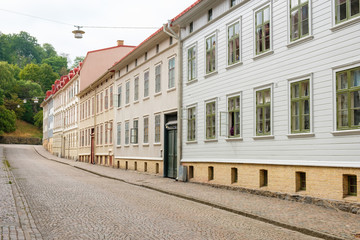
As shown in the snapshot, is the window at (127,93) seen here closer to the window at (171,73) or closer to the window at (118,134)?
the window at (118,134)

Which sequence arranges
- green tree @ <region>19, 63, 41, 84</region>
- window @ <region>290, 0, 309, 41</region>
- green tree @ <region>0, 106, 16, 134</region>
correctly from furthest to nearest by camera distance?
green tree @ <region>19, 63, 41, 84</region> → green tree @ <region>0, 106, 16, 134</region> → window @ <region>290, 0, 309, 41</region>

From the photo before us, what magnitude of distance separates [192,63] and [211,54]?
6.83 feet

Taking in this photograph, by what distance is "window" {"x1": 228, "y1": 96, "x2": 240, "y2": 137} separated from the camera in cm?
1783

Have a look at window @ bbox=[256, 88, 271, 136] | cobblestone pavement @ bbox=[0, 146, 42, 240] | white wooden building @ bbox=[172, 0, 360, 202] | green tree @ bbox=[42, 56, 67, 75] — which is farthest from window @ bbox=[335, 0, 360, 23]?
green tree @ bbox=[42, 56, 67, 75]

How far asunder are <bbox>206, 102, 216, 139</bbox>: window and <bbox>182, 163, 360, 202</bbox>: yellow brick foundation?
4.07 feet

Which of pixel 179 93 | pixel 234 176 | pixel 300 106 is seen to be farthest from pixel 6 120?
pixel 300 106

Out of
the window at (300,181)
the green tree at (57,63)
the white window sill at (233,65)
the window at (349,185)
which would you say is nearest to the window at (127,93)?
the white window sill at (233,65)

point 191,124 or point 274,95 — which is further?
point 191,124

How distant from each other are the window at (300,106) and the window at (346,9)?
2074 mm

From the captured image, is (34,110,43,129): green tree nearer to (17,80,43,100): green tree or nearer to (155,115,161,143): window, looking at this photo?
(17,80,43,100): green tree

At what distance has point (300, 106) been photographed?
1416cm

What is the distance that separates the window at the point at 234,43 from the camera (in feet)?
59.0

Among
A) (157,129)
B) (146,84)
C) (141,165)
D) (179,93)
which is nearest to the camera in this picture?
(179,93)

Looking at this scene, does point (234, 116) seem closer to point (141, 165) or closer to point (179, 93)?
point (179, 93)
